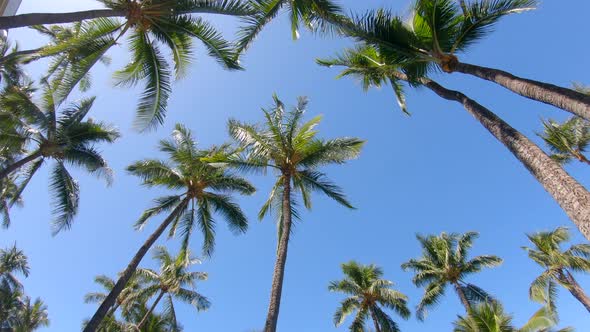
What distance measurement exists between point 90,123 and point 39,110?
10.9ft

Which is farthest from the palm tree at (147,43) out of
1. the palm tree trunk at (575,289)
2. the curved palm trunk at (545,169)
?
the palm tree trunk at (575,289)

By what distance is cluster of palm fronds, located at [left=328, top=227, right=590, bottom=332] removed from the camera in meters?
22.6

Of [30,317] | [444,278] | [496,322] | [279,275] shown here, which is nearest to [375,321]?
[444,278]

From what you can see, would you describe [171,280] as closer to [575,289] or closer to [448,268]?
[448,268]

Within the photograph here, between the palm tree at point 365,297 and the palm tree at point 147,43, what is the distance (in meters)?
17.5

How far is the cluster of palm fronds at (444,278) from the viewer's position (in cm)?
2259

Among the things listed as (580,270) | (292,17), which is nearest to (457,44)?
(292,17)

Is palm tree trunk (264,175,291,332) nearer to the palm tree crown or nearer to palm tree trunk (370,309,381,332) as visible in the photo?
the palm tree crown

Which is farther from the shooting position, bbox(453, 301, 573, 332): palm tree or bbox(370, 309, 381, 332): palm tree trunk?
bbox(370, 309, 381, 332): palm tree trunk

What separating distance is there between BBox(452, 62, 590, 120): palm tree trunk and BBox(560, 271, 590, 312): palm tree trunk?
2041 cm

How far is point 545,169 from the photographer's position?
227 inches

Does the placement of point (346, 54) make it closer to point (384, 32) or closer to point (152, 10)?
point (384, 32)

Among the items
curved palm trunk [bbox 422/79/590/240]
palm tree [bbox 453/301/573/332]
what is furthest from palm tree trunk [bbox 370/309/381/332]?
curved palm trunk [bbox 422/79/590/240]

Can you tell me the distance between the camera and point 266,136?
1501cm
